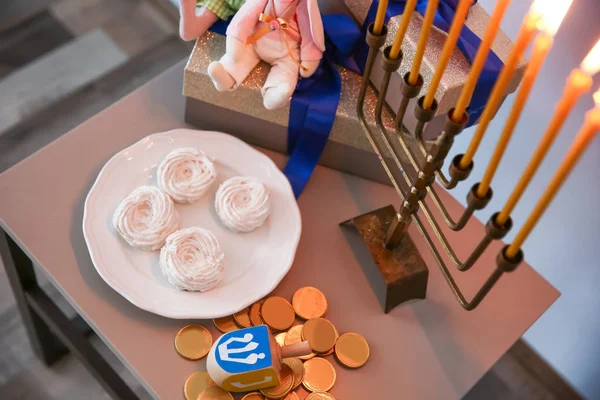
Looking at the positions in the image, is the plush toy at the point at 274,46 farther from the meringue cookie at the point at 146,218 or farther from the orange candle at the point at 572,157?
the orange candle at the point at 572,157

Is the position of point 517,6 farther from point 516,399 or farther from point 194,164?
point 516,399

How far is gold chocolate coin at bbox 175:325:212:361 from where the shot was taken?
2.51 ft

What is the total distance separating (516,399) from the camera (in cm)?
138

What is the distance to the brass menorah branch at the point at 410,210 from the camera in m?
0.62

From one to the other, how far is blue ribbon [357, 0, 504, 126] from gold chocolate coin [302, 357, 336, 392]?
1.23ft

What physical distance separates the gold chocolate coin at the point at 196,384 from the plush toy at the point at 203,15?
17.5 inches

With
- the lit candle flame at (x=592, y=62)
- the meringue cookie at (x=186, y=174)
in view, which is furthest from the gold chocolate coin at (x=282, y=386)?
the lit candle flame at (x=592, y=62)

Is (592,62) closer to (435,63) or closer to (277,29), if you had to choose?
(435,63)

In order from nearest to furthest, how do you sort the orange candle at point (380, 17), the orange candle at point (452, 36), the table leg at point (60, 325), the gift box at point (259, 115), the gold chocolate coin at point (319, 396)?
the orange candle at point (452, 36) < the orange candle at point (380, 17) < the gold chocolate coin at point (319, 396) < the gift box at point (259, 115) < the table leg at point (60, 325)

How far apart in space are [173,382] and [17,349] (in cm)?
67

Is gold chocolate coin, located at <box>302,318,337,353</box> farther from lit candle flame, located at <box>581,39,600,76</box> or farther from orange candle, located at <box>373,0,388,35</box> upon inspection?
lit candle flame, located at <box>581,39,600,76</box>

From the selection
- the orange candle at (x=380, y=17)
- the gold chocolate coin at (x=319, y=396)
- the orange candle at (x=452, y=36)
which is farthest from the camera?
the gold chocolate coin at (x=319, y=396)

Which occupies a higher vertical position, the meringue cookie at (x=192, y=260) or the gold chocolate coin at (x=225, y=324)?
the meringue cookie at (x=192, y=260)

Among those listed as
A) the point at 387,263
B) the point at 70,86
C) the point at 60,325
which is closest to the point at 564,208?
the point at 387,263
